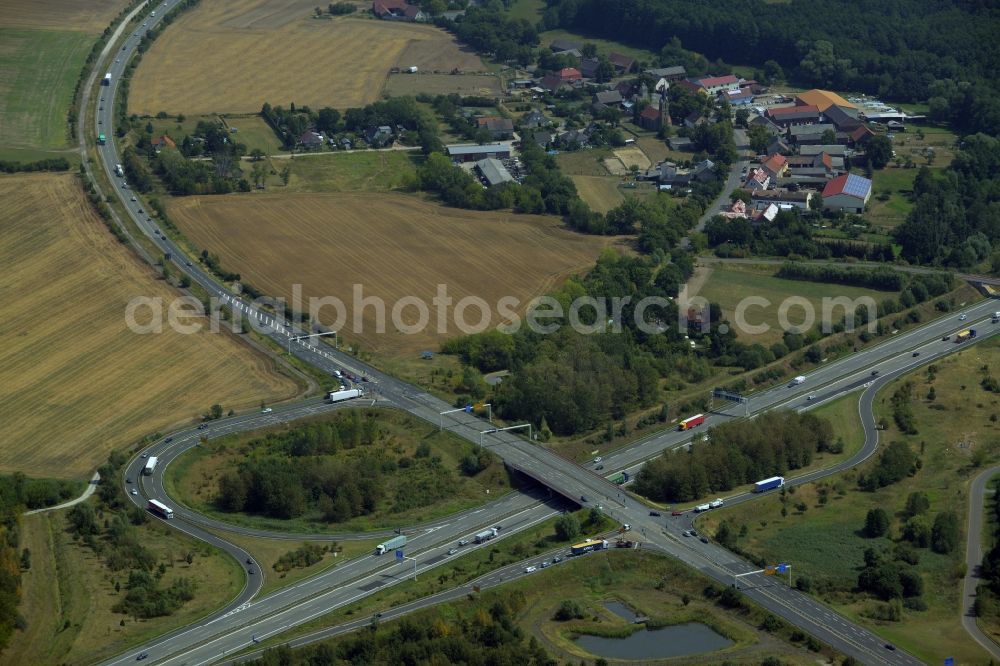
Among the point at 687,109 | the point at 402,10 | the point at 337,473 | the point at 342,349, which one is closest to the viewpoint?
the point at 337,473

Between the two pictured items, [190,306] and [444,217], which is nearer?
[190,306]

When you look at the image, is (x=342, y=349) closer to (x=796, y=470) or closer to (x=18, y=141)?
(x=796, y=470)

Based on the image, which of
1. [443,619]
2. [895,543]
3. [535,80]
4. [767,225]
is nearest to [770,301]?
[767,225]

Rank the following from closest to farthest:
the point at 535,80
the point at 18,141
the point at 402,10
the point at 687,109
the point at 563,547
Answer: the point at 563,547 → the point at 18,141 → the point at 687,109 → the point at 535,80 → the point at 402,10

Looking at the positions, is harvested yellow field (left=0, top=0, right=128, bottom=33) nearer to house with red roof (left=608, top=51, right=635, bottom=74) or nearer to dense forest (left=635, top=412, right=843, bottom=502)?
house with red roof (left=608, top=51, right=635, bottom=74)

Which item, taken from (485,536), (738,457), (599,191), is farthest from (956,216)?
(485,536)

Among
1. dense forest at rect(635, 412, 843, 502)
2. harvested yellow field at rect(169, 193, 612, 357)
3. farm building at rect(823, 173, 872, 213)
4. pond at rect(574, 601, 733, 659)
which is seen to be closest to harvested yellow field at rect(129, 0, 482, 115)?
harvested yellow field at rect(169, 193, 612, 357)

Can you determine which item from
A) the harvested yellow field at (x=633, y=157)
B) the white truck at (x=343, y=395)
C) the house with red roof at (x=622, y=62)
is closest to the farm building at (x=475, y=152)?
the harvested yellow field at (x=633, y=157)
